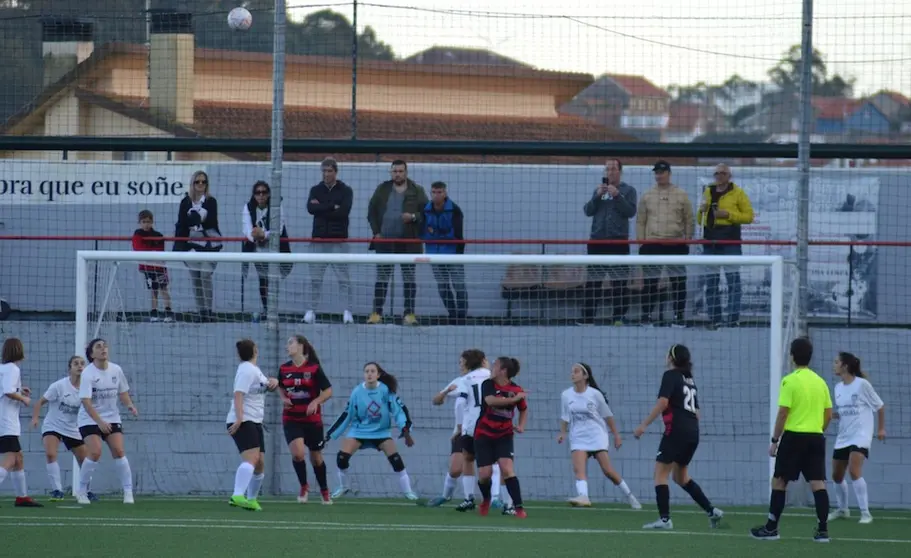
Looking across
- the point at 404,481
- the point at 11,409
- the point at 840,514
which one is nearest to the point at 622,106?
the point at 404,481

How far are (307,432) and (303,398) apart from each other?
40cm

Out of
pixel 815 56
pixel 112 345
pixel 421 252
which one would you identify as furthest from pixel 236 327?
pixel 815 56

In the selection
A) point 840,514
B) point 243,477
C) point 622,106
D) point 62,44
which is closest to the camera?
point 243,477

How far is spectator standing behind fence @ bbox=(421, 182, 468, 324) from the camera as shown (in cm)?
1535

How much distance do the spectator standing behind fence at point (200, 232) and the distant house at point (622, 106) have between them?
796 centimetres

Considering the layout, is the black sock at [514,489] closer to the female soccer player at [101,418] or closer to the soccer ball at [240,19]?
the female soccer player at [101,418]

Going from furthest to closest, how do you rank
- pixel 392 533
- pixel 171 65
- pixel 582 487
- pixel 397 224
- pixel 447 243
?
1. pixel 171 65
2. pixel 397 224
3. pixel 447 243
4. pixel 582 487
5. pixel 392 533

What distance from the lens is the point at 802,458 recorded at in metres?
10.5

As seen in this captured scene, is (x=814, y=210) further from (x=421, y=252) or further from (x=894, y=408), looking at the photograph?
(x=421, y=252)

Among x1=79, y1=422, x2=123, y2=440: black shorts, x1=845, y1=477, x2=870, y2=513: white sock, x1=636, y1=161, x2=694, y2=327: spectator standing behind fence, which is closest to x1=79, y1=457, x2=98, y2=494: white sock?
x1=79, y1=422, x2=123, y2=440: black shorts

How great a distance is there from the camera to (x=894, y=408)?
14812mm

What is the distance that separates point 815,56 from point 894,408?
4.51 metres

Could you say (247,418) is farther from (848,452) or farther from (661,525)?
(848,452)

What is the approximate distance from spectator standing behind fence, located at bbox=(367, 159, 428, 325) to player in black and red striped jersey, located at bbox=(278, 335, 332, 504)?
2.27 metres
